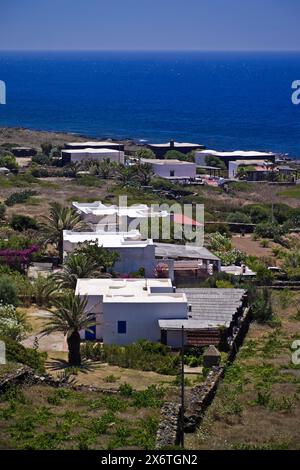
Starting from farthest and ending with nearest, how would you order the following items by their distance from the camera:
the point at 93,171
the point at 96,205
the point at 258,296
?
the point at 93,171 < the point at 96,205 < the point at 258,296

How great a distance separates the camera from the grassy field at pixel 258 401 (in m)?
19.3

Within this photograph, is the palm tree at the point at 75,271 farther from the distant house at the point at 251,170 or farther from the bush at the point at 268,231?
the distant house at the point at 251,170

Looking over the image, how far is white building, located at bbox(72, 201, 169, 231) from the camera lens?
41875 mm

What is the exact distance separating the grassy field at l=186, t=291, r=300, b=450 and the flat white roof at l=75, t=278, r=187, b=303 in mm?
2561

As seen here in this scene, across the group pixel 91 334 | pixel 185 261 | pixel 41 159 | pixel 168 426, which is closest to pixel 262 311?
pixel 91 334

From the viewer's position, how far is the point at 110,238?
120ft

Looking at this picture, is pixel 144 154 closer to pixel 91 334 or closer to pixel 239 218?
pixel 239 218

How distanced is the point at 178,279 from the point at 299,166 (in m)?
46.0

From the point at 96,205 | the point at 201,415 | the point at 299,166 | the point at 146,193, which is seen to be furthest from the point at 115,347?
the point at 299,166

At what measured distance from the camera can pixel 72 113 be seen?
150875mm

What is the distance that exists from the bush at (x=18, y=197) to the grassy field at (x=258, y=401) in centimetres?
2517

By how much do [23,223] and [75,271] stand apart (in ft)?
42.9

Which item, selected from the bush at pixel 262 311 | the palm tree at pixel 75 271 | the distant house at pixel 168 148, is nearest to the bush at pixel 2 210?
the palm tree at pixel 75 271
